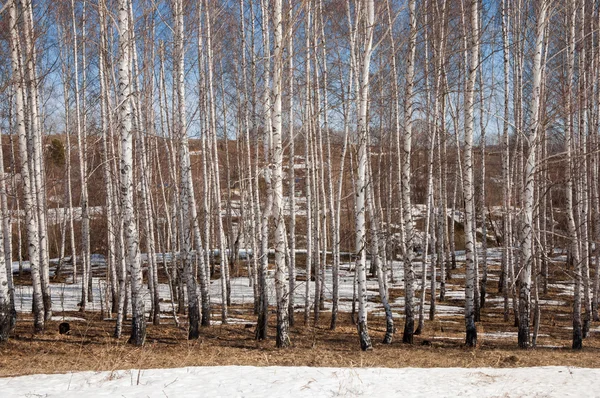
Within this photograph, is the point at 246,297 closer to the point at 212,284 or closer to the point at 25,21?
the point at 212,284

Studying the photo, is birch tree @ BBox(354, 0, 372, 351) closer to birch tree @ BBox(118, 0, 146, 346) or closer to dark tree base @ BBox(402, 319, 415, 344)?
dark tree base @ BBox(402, 319, 415, 344)

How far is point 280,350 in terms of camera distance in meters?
9.30

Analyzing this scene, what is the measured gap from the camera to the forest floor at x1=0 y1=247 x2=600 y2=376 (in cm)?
796

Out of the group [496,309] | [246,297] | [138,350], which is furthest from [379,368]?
[246,297]

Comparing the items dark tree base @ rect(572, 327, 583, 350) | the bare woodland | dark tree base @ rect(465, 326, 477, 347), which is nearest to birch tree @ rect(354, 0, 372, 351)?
the bare woodland

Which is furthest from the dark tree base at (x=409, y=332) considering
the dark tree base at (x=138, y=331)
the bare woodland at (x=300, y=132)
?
the dark tree base at (x=138, y=331)

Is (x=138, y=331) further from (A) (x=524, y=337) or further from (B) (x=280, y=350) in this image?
(A) (x=524, y=337)

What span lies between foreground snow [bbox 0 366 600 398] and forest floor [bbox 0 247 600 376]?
57cm

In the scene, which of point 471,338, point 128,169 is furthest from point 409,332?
point 128,169

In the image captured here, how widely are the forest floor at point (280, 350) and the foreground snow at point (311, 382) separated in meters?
0.57

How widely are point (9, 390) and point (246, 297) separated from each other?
13.7 meters

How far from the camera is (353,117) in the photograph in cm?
1797

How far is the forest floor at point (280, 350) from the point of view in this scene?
7.96 metres

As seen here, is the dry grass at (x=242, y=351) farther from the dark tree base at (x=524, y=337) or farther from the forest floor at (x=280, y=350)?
the dark tree base at (x=524, y=337)
